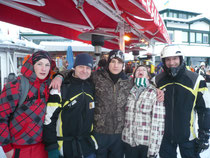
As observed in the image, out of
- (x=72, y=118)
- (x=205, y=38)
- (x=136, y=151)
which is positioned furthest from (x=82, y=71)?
(x=205, y=38)

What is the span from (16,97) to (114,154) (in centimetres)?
144

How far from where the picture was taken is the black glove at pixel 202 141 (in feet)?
6.83

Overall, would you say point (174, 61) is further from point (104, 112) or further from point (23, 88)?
point (23, 88)

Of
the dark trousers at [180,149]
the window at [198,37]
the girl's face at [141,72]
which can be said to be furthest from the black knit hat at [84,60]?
the window at [198,37]

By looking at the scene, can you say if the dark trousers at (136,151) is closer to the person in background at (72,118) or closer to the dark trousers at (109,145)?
the dark trousers at (109,145)

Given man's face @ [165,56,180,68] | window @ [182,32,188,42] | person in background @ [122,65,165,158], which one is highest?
window @ [182,32,188,42]

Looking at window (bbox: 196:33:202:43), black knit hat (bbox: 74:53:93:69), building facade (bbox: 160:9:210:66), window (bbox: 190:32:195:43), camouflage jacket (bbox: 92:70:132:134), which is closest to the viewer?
black knit hat (bbox: 74:53:93:69)

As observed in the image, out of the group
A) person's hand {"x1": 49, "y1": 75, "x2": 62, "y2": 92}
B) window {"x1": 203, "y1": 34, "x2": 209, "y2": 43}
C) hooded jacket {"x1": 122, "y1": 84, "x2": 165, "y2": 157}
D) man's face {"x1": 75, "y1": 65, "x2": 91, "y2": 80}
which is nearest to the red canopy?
man's face {"x1": 75, "y1": 65, "x2": 91, "y2": 80}

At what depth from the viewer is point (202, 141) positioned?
2.10m

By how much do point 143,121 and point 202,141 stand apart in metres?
0.87

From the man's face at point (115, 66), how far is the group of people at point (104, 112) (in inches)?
0.5

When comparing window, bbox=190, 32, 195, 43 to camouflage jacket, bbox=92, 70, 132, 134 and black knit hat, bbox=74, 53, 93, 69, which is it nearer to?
camouflage jacket, bbox=92, 70, 132, 134

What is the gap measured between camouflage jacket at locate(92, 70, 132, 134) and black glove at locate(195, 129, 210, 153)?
1.06 meters

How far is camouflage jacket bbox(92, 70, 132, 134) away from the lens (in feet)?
6.69
